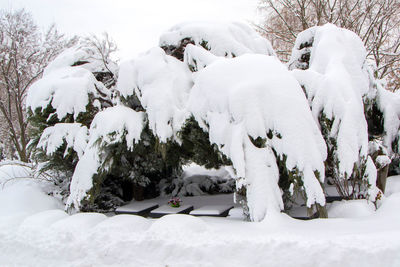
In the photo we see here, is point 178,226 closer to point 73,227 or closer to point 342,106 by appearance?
point 73,227

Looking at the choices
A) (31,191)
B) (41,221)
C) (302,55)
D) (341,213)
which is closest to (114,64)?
(31,191)

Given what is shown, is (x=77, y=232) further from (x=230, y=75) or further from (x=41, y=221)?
(x=230, y=75)

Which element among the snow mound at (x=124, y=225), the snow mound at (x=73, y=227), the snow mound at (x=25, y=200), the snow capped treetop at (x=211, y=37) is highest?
the snow capped treetop at (x=211, y=37)

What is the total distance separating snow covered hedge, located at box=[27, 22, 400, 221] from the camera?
390 centimetres

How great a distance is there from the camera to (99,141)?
4.90 metres

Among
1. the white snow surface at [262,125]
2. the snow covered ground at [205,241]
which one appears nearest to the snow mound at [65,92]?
the snow covered ground at [205,241]

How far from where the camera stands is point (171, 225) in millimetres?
3709

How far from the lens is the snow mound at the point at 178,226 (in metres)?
3.59

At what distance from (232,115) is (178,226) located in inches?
70.5

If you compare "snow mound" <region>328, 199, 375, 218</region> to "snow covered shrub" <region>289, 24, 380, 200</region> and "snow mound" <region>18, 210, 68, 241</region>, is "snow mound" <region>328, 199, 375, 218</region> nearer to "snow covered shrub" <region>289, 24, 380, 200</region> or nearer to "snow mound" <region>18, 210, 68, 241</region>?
"snow covered shrub" <region>289, 24, 380, 200</region>

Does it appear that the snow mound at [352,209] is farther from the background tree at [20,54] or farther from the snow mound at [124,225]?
the background tree at [20,54]

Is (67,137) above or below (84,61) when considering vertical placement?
below

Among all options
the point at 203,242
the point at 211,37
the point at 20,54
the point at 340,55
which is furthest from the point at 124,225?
the point at 20,54

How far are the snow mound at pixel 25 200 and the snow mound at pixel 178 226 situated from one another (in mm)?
3415
